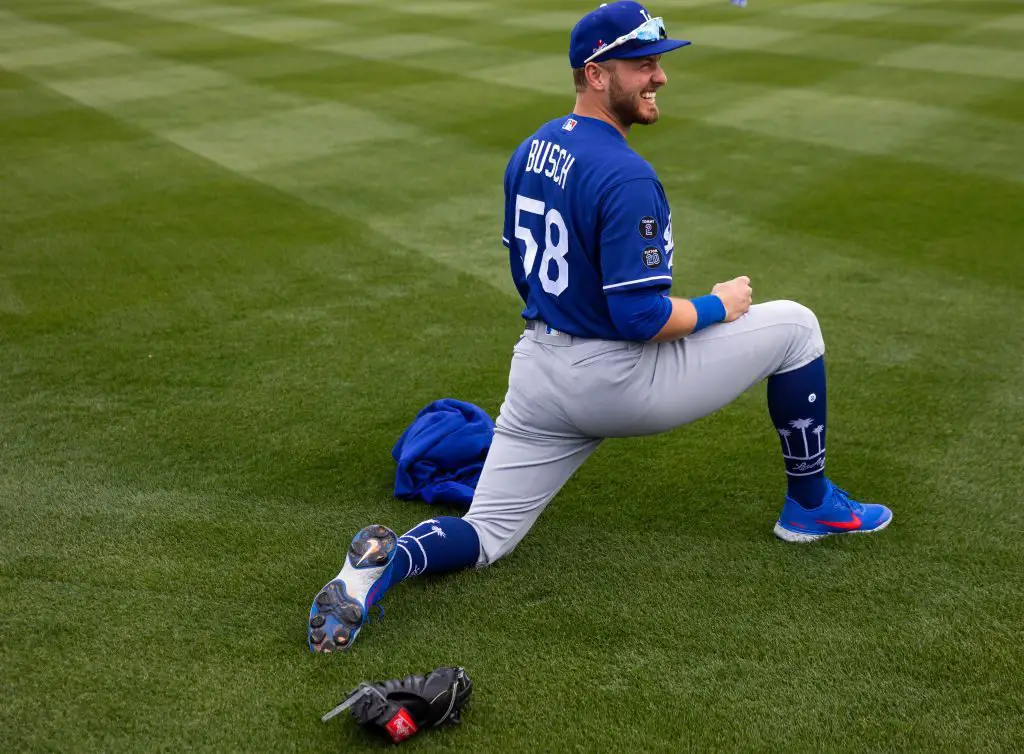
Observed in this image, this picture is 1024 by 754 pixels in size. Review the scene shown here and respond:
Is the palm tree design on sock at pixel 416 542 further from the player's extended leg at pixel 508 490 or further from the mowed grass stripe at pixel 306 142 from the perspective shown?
the mowed grass stripe at pixel 306 142

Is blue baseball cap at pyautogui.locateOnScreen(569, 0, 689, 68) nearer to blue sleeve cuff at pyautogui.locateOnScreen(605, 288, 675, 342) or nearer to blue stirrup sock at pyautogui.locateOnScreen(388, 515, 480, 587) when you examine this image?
blue sleeve cuff at pyautogui.locateOnScreen(605, 288, 675, 342)

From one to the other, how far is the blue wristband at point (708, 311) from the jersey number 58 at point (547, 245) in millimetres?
471

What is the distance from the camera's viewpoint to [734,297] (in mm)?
4055

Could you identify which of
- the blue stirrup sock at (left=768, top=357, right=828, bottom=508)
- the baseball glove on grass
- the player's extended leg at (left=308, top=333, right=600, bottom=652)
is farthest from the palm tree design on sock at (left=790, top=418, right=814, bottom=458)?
the baseball glove on grass

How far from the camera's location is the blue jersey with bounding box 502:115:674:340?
364 cm

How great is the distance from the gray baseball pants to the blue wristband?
0.11m

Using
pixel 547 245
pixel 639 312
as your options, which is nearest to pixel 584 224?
pixel 547 245

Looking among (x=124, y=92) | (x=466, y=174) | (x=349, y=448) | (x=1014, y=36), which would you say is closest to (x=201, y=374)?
(x=349, y=448)

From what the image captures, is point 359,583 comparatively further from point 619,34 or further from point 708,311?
point 619,34

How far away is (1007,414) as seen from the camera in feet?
18.3

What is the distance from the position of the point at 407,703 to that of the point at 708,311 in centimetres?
165

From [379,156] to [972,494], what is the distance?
7.71 meters

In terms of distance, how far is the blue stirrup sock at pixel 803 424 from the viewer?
13.9ft

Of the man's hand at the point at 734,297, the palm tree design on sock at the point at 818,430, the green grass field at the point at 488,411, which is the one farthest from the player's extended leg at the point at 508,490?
the palm tree design on sock at the point at 818,430
